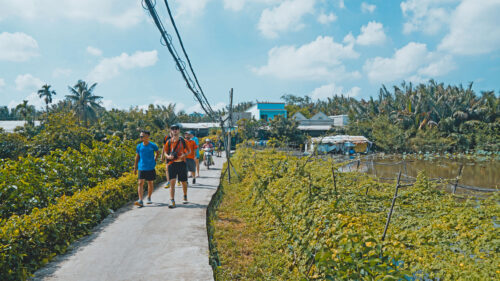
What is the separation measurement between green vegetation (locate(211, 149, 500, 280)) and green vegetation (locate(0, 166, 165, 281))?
2.27 m

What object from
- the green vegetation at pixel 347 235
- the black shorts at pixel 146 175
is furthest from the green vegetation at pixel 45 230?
the green vegetation at pixel 347 235

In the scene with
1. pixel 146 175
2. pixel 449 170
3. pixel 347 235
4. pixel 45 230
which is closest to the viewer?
pixel 347 235

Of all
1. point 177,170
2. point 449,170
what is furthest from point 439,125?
point 177,170

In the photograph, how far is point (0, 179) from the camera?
5.15 m

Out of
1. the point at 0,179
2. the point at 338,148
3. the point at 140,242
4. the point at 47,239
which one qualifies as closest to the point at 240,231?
the point at 140,242

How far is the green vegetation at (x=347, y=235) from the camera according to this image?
3.23 m

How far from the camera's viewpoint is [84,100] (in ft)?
147

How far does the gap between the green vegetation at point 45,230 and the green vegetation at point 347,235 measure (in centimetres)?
227

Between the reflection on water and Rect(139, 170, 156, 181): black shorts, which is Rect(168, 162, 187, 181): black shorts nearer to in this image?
Rect(139, 170, 156, 181): black shorts

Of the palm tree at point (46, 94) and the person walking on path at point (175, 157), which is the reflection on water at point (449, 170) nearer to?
the person walking on path at point (175, 157)

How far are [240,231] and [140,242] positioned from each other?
2.00 metres

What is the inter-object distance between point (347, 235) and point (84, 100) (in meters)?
49.1

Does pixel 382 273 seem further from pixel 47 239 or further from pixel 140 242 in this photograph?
pixel 47 239

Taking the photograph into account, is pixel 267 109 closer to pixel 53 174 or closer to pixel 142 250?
pixel 53 174
